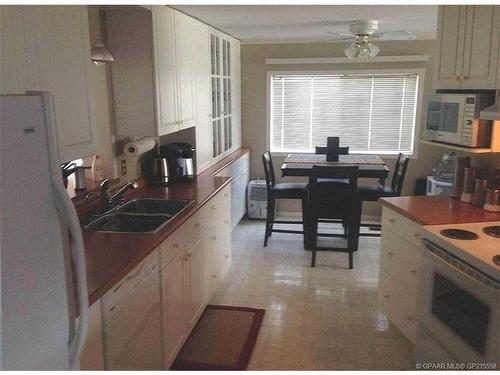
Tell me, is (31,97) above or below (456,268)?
above

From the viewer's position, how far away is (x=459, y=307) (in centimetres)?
209

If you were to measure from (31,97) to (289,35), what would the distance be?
4164 millimetres

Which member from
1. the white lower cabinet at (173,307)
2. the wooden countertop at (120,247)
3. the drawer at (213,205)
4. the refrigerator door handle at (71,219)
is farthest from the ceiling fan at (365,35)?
the refrigerator door handle at (71,219)

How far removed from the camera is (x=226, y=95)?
4.89 meters

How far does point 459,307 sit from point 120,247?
1.64m

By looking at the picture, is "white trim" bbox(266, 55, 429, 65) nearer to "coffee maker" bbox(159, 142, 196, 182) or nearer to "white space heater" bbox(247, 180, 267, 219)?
"white space heater" bbox(247, 180, 267, 219)

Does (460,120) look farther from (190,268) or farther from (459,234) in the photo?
(190,268)

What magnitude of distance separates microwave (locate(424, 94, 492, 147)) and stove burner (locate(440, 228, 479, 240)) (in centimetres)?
66

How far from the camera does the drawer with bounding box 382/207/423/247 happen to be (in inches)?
101

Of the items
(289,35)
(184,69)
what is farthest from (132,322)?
(289,35)

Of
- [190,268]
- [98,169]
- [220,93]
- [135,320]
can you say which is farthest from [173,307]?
[220,93]

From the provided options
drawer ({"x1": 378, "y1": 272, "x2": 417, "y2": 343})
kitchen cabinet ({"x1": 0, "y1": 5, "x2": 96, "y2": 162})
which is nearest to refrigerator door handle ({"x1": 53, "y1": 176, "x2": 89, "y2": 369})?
kitchen cabinet ({"x1": 0, "y1": 5, "x2": 96, "y2": 162})

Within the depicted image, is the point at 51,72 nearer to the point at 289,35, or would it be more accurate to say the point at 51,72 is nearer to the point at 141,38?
the point at 141,38

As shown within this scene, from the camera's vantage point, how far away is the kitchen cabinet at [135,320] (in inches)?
70.3
